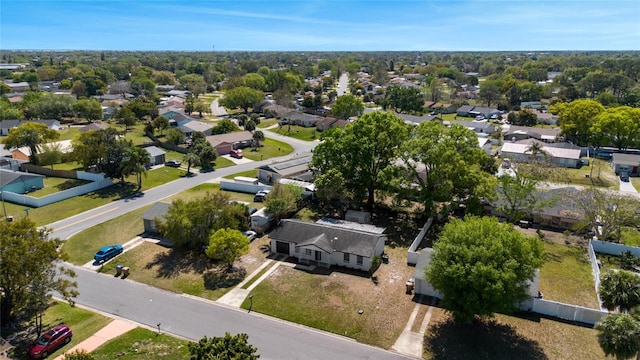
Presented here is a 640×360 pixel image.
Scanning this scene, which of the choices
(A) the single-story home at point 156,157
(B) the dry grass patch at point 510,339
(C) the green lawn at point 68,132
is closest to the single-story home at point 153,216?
(A) the single-story home at point 156,157

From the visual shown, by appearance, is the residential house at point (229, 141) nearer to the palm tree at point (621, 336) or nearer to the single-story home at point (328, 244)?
the single-story home at point (328, 244)

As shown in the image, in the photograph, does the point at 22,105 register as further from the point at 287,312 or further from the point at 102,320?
the point at 287,312

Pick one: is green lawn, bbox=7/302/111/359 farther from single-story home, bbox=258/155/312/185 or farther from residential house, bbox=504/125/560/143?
residential house, bbox=504/125/560/143

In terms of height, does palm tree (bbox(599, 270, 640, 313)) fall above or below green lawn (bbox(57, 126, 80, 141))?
below

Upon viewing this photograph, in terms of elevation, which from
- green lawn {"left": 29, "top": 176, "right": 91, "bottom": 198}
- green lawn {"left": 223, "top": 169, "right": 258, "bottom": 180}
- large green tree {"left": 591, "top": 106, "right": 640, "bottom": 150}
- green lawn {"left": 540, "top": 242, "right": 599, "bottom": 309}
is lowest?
green lawn {"left": 540, "top": 242, "right": 599, "bottom": 309}

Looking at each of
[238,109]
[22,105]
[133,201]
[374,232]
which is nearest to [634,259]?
[374,232]

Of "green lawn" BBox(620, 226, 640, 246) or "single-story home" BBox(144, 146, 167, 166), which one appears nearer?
"green lawn" BBox(620, 226, 640, 246)

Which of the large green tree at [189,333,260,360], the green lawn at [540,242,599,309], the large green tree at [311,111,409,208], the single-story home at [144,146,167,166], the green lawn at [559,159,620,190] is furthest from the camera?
the single-story home at [144,146,167,166]

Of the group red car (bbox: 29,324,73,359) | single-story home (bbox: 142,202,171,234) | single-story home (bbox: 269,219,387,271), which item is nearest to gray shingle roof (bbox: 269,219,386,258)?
single-story home (bbox: 269,219,387,271)
